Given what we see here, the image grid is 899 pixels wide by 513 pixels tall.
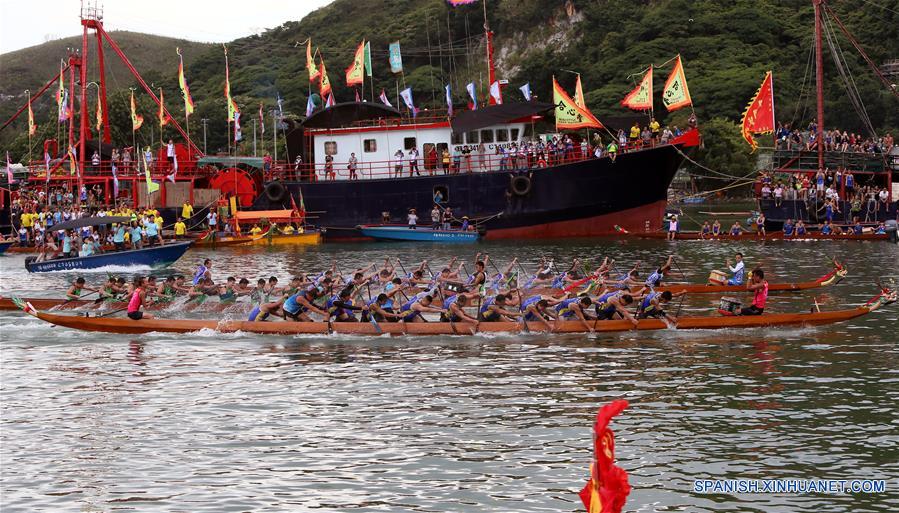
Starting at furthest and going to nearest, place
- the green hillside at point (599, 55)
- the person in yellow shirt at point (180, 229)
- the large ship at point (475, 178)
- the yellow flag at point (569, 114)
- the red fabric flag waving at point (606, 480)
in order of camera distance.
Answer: the green hillside at point (599, 55) → the person in yellow shirt at point (180, 229) → the large ship at point (475, 178) → the yellow flag at point (569, 114) → the red fabric flag waving at point (606, 480)

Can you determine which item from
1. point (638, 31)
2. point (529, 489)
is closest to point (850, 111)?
point (638, 31)

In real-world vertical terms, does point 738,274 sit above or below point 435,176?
below

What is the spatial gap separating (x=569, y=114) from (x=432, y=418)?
113 ft

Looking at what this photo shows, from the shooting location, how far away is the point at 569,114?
51000mm

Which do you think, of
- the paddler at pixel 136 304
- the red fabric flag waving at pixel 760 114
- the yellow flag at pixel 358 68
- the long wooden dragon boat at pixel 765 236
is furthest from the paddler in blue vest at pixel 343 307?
the yellow flag at pixel 358 68

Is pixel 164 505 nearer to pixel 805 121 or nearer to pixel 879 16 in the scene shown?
pixel 805 121

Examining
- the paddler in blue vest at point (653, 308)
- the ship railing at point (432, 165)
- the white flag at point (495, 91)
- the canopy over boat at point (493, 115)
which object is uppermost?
the white flag at point (495, 91)

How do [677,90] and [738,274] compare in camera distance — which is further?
[677,90]

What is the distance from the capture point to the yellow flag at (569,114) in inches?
1993

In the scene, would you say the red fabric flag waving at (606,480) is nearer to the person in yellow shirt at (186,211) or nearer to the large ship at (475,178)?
the large ship at (475,178)

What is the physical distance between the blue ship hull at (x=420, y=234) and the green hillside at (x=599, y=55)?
115ft

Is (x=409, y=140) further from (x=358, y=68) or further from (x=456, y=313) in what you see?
(x=456, y=313)

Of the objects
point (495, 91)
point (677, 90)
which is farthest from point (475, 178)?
point (677, 90)

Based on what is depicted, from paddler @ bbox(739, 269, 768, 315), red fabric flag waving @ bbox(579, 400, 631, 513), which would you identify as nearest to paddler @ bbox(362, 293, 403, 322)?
paddler @ bbox(739, 269, 768, 315)
